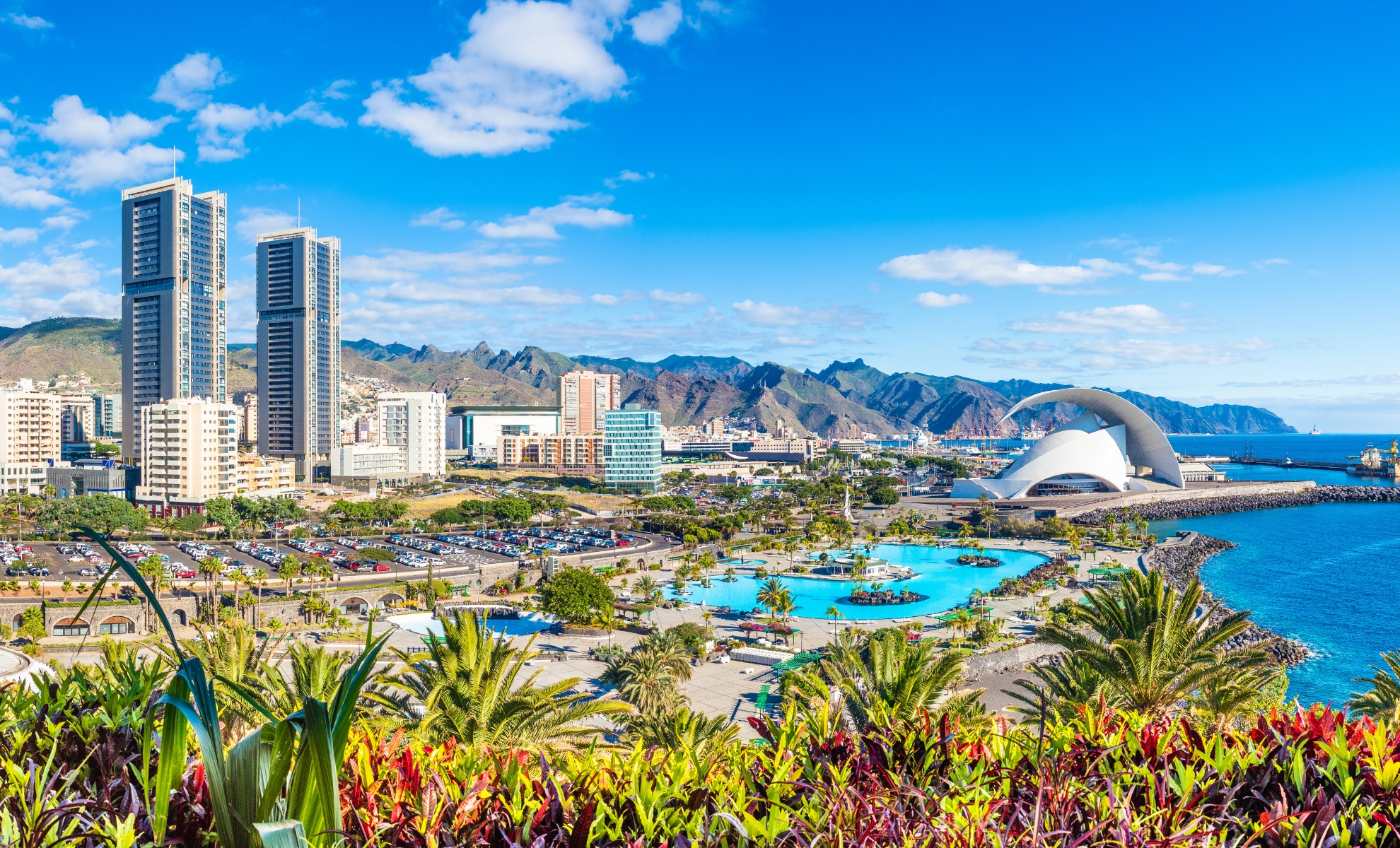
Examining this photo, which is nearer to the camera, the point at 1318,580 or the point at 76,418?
the point at 1318,580

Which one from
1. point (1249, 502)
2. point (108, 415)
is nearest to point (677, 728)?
point (1249, 502)

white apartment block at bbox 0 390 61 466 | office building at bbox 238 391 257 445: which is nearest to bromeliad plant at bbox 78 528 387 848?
white apartment block at bbox 0 390 61 466

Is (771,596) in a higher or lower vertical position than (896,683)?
lower

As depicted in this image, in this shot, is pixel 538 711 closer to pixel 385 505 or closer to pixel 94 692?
pixel 94 692

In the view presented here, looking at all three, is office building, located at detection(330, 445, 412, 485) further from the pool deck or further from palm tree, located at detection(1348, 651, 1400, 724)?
palm tree, located at detection(1348, 651, 1400, 724)

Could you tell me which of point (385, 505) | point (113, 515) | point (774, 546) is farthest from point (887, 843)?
point (385, 505)

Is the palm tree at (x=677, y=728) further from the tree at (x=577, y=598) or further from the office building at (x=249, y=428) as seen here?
the office building at (x=249, y=428)

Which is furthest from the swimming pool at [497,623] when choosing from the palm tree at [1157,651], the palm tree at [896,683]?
the palm tree at [1157,651]

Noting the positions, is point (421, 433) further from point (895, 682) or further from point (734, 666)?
point (895, 682)

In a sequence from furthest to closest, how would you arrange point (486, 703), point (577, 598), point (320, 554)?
point (320, 554) → point (577, 598) → point (486, 703)
